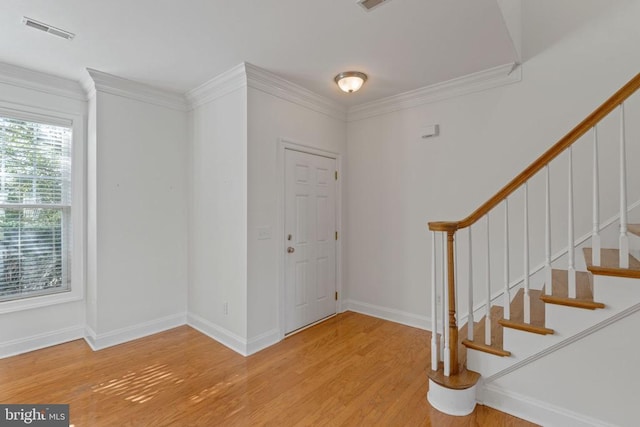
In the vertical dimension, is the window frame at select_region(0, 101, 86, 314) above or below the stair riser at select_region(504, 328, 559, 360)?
above

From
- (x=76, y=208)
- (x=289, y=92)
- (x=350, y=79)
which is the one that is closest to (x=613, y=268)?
(x=350, y=79)

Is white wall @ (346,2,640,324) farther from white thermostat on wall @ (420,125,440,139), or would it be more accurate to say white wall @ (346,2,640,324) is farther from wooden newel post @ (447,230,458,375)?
wooden newel post @ (447,230,458,375)

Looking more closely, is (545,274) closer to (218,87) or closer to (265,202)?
(265,202)

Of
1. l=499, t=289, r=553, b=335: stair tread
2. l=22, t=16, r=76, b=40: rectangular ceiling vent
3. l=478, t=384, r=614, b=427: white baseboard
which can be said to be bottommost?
l=478, t=384, r=614, b=427: white baseboard

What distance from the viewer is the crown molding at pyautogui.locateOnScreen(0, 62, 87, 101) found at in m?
2.77

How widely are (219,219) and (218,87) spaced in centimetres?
134

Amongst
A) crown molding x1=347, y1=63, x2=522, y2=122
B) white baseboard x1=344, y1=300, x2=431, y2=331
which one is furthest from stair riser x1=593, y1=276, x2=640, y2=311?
crown molding x1=347, y1=63, x2=522, y2=122

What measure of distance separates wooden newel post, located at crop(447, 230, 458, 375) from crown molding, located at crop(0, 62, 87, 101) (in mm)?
3759

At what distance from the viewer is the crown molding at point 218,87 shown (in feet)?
9.42

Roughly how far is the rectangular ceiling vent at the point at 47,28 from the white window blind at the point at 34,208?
43.7 inches

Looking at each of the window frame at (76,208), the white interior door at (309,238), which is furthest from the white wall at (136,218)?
the white interior door at (309,238)

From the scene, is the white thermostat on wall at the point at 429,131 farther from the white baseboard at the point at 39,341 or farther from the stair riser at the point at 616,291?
the white baseboard at the point at 39,341

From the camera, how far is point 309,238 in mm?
3537

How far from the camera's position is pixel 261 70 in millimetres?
2875
